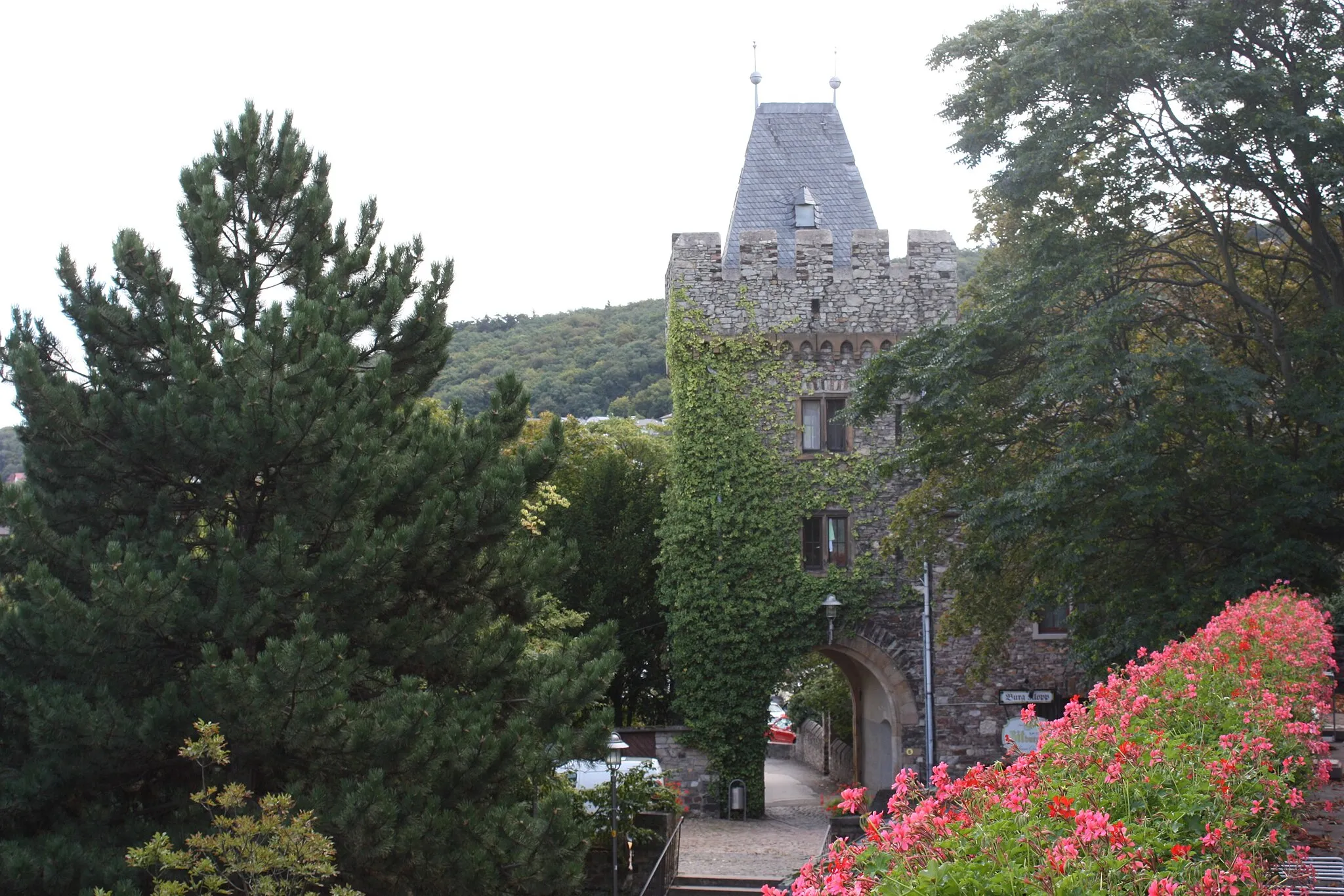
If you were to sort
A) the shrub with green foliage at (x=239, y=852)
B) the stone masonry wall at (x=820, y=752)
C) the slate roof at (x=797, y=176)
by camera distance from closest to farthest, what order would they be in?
1. the shrub with green foliage at (x=239, y=852)
2. the slate roof at (x=797, y=176)
3. the stone masonry wall at (x=820, y=752)

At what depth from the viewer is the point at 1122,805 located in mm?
4355

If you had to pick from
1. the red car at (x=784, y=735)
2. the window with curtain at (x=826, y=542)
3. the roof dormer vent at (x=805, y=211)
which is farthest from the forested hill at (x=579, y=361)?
the window with curtain at (x=826, y=542)

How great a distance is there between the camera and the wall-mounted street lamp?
71.9 ft

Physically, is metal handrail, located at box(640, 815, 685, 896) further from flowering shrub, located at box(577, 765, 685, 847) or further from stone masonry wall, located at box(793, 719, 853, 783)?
stone masonry wall, located at box(793, 719, 853, 783)

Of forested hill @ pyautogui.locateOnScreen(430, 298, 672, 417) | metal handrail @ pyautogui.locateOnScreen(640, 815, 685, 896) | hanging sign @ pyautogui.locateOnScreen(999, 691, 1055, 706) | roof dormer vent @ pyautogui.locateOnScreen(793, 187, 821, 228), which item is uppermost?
forested hill @ pyautogui.locateOnScreen(430, 298, 672, 417)

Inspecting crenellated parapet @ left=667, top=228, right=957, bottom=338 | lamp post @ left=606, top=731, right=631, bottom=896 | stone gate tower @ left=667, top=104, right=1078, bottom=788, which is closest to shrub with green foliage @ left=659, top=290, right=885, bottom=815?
stone gate tower @ left=667, top=104, right=1078, bottom=788

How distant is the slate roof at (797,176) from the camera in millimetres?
25547

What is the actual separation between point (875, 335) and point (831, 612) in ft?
16.6

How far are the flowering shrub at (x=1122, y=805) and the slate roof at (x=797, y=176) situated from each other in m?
19.3

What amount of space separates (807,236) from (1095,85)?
28.4ft

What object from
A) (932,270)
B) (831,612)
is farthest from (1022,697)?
(932,270)

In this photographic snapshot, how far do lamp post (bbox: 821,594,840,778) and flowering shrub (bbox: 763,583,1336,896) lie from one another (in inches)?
591

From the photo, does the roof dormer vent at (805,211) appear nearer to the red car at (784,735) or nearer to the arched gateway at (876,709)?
the arched gateway at (876,709)

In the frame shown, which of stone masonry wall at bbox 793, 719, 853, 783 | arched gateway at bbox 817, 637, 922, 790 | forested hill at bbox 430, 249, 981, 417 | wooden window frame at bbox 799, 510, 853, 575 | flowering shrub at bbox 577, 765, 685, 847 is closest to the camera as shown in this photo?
flowering shrub at bbox 577, 765, 685, 847
